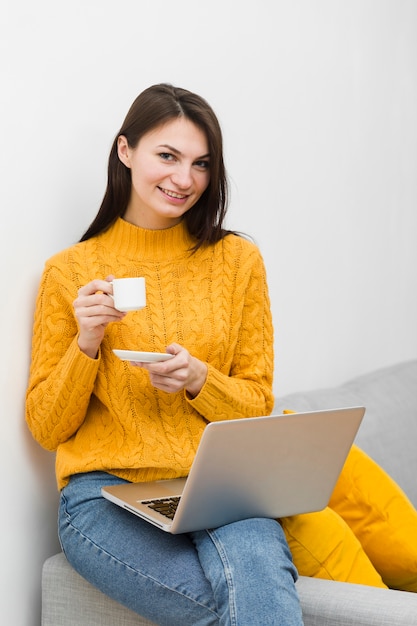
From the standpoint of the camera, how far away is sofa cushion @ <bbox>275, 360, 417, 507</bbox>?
2436mm

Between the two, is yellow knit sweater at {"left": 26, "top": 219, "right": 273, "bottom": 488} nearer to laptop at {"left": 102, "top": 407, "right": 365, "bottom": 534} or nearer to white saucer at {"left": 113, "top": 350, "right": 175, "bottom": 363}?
laptop at {"left": 102, "top": 407, "right": 365, "bottom": 534}

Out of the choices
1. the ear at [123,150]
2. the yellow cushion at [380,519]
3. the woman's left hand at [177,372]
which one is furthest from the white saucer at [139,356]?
the yellow cushion at [380,519]

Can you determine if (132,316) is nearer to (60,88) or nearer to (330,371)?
(60,88)

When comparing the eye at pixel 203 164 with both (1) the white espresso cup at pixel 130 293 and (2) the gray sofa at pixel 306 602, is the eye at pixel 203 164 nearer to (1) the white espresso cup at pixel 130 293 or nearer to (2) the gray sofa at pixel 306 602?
(1) the white espresso cup at pixel 130 293

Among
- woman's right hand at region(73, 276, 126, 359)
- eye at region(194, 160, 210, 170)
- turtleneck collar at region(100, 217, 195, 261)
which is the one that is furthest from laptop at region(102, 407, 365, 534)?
eye at region(194, 160, 210, 170)

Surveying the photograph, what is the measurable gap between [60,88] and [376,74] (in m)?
1.77

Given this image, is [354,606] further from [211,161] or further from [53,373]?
[211,161]

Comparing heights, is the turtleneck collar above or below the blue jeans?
above

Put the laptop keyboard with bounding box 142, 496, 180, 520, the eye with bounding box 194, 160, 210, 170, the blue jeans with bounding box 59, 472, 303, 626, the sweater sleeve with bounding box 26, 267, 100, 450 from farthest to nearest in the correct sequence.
Answer: the eye with bounding box 194, 160, 210, 170, the sweater sleeve with bounding box 26, 267, 100, 450, the laptop keyboard with bounding box 142, 496, 180, 520, the blue jeans with bounding box 59, 472, 303, 626

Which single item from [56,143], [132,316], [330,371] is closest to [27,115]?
[56,143]

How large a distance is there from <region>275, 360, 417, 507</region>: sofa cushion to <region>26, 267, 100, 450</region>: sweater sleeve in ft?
2.31

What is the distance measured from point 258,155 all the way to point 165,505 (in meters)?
1.28

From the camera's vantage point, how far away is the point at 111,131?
1.96 meters

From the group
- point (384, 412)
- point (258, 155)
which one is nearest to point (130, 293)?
point (258, 155)
